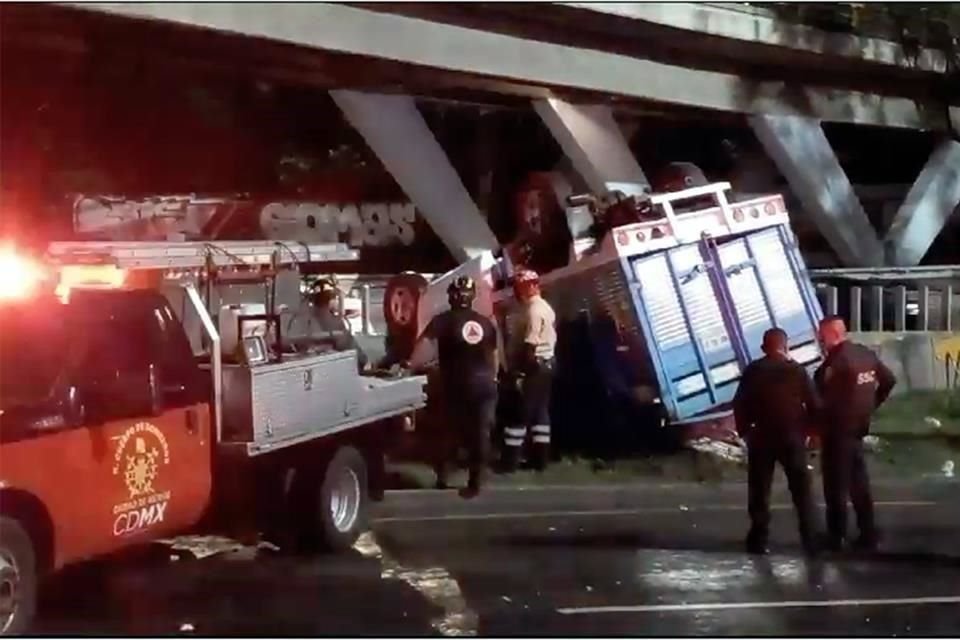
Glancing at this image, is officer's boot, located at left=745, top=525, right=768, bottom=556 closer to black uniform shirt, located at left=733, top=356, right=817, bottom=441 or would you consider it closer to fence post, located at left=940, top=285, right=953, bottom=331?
black uniform shirt, located at left=733, top=356, right=817, bottom=441

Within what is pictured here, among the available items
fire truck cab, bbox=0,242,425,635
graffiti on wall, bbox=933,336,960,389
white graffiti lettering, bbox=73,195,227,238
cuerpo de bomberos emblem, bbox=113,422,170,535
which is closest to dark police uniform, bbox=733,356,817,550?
fire truck cab, bbox=0,242,425,635

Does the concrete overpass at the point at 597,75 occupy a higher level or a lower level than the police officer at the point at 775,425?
higher

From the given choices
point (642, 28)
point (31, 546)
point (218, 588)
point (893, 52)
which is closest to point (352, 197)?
point (642, 28)

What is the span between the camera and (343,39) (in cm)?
1448

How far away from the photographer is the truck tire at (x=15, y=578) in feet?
24.2

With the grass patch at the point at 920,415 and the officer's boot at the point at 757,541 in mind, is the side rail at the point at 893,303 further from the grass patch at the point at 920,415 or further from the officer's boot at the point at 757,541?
the officer's boot at the point at 757,541

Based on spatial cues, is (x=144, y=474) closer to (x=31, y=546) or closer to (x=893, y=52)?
(x=31, y=546)

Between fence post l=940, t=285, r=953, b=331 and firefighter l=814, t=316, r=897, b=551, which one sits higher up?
fence post l=940, t=285, r=953, b=331

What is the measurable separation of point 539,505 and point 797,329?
379 centimetres

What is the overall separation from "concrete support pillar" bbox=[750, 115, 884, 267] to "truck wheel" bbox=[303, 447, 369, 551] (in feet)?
37.2

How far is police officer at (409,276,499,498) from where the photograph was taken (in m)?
12.8

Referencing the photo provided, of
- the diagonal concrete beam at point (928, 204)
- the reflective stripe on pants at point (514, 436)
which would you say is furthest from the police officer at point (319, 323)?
the diagonal concrete beam at point (928, 204)

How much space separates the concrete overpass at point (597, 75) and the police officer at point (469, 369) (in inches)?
124

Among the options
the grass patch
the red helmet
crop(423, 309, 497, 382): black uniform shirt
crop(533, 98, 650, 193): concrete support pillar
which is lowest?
the grass patch
